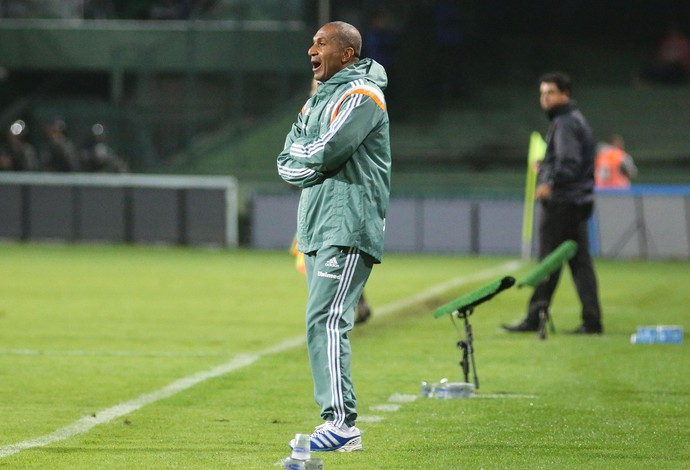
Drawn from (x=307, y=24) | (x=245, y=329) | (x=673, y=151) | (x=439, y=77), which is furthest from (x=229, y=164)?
(x=245, y=329)

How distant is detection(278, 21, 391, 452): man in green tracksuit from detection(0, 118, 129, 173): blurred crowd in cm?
2250

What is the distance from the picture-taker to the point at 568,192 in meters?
12.0

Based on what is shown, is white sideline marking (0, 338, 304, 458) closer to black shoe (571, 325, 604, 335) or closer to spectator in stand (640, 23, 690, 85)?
black shoe (571, 325, 604, 335)

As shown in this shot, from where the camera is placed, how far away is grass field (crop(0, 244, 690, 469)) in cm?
662

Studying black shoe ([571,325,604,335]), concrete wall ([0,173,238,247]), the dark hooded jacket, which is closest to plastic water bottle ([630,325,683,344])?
black shoe ([571,325,604,335])

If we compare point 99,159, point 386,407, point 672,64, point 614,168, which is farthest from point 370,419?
point 672,64

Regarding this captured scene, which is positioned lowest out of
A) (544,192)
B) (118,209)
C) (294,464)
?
(118,209)

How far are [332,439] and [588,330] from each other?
6.05 metres

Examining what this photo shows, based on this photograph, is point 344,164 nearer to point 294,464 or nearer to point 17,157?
point 294,464

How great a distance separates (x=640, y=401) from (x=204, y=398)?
2.58 meters

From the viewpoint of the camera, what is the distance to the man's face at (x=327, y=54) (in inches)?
253

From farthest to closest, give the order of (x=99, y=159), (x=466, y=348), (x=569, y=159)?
1. (x=99, y=159)
2. (x=569, y=159)
3. (x=466, y=348)

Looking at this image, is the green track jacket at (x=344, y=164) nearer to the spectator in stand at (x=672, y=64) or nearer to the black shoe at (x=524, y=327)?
the black shoe at (x=524, y=327)

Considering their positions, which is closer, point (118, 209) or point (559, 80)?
point (559, 80)
